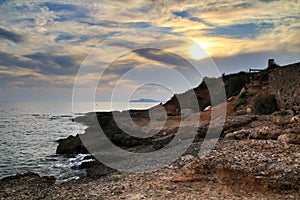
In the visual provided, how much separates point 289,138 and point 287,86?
31.4ft

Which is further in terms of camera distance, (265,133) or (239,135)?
(239,135)

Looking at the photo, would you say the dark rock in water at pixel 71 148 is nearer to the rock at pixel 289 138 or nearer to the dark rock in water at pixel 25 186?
the dark rock in water at pixel 25 186

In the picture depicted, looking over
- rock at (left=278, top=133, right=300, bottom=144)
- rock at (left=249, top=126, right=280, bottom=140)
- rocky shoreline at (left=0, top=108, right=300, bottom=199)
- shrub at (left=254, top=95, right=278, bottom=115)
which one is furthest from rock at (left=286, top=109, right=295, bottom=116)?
rock at (left=278, top=133, right=300, bottom=144)

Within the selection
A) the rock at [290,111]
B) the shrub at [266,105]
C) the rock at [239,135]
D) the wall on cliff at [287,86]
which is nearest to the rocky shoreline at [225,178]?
the rock at [239,135]

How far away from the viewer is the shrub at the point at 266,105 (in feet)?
71.8

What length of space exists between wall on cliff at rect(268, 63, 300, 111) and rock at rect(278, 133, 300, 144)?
24.0 feet

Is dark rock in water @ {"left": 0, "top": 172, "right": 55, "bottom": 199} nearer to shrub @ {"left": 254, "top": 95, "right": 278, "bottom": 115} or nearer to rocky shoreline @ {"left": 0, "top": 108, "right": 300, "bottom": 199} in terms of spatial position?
rocky shoreline @ {"left": 0, "top": 108, "right": 300, "bottom": 199}

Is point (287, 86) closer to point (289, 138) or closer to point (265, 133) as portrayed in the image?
point (265, 133)

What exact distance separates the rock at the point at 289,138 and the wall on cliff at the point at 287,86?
7.33 metres

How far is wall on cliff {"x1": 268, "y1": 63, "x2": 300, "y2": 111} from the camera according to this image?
62.8ft

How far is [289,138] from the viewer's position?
476 inches

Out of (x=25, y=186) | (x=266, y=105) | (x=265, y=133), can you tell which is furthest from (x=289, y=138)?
(x=25, y=186)

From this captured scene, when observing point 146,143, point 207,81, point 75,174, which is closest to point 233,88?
point 207,81

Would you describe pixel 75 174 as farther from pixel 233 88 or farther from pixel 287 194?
pixel 233 88
